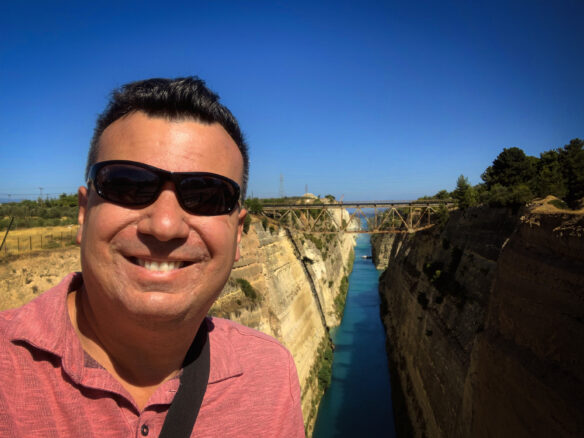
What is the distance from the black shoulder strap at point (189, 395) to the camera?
5.14 ft

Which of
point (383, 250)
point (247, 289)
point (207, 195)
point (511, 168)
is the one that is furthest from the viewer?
point (383, 250)

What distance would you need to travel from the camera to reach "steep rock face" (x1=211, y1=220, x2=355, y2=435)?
15328 millimetres

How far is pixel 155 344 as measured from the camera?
1.58 meters

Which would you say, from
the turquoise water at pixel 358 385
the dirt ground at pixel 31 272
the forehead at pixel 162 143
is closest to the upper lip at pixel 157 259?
the forehead at pixel 162 143

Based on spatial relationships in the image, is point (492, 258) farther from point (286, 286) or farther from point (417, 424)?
point (286, 286)

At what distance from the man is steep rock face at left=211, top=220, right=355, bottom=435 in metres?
12.3

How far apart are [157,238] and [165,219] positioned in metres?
0.10

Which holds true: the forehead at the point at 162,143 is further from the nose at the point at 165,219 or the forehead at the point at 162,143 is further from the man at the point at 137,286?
the nose at the point at 165,219

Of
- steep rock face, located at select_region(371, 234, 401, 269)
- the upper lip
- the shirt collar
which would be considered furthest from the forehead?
steep rock face, located at select_region(371, 234, 401, 269)

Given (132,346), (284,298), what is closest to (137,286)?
(132,346)

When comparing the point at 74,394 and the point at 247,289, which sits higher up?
the point at 74,394

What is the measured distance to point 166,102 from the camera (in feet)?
5.27

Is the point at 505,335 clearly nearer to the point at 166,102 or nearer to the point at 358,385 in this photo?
the point at 166,102

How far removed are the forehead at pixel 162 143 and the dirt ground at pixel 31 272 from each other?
1140cm
